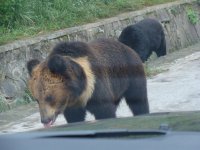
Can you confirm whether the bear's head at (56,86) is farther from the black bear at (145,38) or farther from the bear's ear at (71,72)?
the black bear at (145,38)

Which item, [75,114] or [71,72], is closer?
[71,72]

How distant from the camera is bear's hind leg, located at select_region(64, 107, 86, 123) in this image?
6.32 metres

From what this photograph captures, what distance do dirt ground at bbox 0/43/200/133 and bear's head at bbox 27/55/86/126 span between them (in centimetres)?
105

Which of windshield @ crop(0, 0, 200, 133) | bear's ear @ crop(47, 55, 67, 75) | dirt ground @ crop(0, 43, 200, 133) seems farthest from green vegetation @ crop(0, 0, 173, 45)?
bear's ear @ crop(47, 55, 67, 75)

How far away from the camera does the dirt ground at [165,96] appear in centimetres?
846

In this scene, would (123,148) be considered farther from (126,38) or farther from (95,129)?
(126,38)

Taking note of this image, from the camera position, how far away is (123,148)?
2.34m

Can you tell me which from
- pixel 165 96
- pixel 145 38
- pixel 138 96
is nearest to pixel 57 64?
pixel 138 96

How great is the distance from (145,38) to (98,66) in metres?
7.00

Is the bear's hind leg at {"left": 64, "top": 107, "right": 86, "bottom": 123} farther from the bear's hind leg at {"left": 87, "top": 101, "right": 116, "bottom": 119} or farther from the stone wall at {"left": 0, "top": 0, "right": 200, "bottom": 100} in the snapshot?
the stone wall at {"left": 0, "top": 0, "right": 200, "bottom": 100}

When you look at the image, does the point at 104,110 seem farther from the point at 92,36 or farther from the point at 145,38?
the point at 145,38

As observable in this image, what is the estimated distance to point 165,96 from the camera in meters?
9.55

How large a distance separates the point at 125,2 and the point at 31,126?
763 cm

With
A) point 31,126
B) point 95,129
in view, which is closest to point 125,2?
point 31,126
